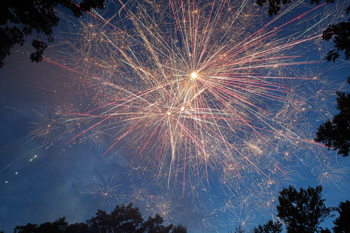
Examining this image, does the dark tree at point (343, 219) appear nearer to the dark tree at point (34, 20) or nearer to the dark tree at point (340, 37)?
the dark tree at point (340, 37)

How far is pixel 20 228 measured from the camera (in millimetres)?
19109

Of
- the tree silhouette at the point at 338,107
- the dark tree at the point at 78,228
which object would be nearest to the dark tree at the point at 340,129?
the tree silhouette at the point at 338,107

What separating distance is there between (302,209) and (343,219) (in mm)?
4854

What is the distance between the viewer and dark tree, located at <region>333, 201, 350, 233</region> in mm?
6992

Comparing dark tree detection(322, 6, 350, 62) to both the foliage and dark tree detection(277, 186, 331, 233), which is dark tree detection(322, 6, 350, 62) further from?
the foliage

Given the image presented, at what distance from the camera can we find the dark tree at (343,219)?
6992 mm

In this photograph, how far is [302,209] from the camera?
442 inches

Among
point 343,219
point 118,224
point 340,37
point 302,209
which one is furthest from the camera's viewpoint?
point 118,224

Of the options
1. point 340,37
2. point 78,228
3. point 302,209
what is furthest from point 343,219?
point 78,228

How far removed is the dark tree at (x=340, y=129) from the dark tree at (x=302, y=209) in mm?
8979

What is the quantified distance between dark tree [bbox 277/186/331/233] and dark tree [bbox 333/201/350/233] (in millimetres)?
3903

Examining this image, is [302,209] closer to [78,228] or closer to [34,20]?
[34,20]

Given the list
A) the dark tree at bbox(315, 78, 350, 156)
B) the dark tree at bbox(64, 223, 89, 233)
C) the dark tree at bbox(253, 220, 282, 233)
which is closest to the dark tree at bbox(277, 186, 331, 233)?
the dark tree at bbox(253, 220, 282, 233)

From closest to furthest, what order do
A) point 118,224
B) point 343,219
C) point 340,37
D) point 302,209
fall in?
1. point 340,37
2. point 343,219
3. point 302,209
4. point 118,224
